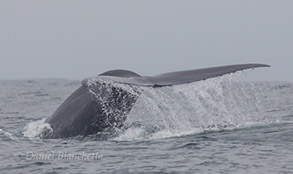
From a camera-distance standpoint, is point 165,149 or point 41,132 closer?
point 165,149

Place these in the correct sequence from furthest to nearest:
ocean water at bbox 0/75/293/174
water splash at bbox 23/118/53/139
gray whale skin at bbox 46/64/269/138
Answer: water splash at bbox 23/118/53/139, gray whale skin at bbox 46/64/269/138, ocean water at bbox 0/75/293/174

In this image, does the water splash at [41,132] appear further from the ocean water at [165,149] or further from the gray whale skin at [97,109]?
the gray whale skin at [97,109]

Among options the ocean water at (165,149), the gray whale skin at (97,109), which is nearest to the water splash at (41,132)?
the ocean water at (165,149)

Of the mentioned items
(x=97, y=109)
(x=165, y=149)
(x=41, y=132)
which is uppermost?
(x=97, y=109)

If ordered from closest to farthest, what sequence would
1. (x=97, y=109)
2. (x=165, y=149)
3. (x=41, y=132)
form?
(x=165, y=149)
(x=97, y=109)
(x=41, y=132)

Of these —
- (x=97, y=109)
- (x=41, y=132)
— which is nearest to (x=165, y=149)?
(x=97, y=109)

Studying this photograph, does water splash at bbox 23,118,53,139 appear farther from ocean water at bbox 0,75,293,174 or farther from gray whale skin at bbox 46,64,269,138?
gray whale skin at bbox 46,64,269,138

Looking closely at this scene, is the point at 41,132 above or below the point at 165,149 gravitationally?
above

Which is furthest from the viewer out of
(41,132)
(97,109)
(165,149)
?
(41,132)

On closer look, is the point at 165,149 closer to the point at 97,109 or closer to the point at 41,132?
the point at 97,109

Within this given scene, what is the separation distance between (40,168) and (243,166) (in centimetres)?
256

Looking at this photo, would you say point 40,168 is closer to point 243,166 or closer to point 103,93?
point 103,93

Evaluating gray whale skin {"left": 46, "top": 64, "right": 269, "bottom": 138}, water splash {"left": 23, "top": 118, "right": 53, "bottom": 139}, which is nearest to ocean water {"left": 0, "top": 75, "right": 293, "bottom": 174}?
water splash {"left": 23, "top": 118, "right": 53, "bottom": 139}

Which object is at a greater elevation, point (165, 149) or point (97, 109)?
point (97, 109)
